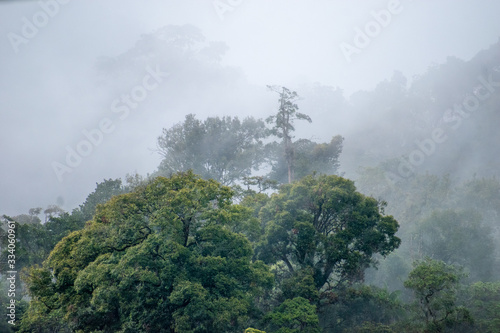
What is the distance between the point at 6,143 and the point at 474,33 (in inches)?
8544

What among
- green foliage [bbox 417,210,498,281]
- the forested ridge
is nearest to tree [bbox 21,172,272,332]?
the forested ridge

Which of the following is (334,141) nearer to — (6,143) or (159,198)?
(159,198)

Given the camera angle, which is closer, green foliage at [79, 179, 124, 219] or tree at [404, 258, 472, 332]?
tree at [404, 258, 472, 332]

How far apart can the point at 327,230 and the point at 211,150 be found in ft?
98.7

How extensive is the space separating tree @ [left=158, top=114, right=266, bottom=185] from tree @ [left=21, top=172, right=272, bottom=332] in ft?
100

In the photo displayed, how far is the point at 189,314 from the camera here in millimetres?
17875

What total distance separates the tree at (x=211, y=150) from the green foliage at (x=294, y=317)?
31743 mm

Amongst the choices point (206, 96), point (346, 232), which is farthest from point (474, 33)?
point (346, 232)

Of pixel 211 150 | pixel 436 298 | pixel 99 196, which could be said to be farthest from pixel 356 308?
pixel 211 150

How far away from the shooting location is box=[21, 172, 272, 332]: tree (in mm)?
17906

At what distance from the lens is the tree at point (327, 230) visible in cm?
2509

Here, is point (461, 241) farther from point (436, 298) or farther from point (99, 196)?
point (99, 196)

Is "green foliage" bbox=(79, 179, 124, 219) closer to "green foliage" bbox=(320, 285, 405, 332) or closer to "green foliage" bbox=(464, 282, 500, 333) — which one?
"green foliage" bbox=(320, 285, 405, 332)

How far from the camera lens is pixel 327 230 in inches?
1085
